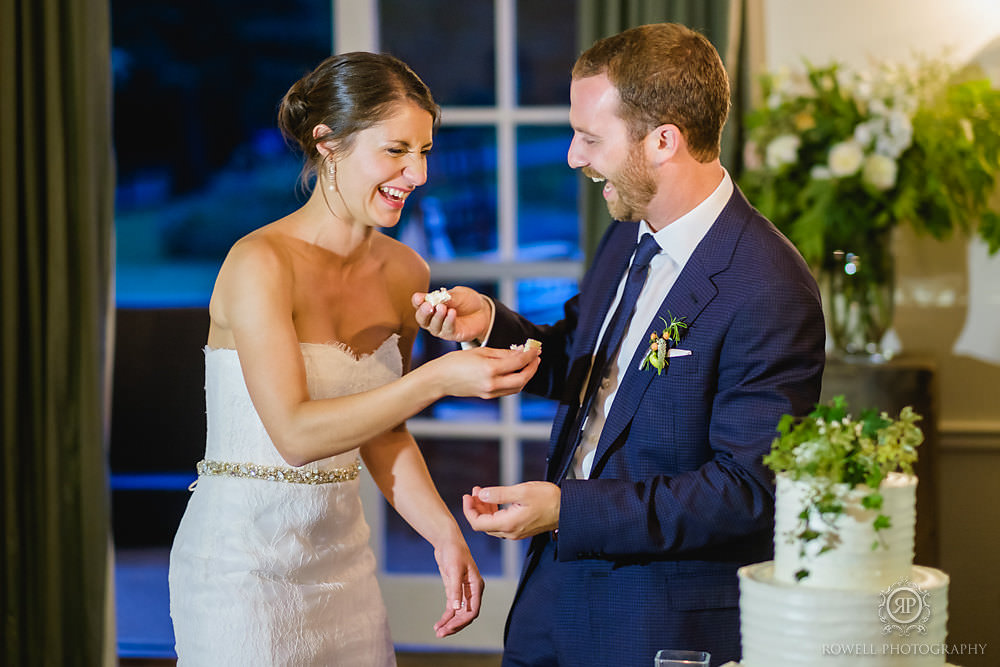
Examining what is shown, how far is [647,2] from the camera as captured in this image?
139 inches

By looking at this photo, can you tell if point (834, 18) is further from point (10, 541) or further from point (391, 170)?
point (10, 541)

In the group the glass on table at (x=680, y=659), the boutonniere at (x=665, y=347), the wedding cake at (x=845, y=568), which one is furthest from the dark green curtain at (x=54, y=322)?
the wedding cake at (x=845, y=568)

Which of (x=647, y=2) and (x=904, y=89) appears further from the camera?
(x=647, y=2)

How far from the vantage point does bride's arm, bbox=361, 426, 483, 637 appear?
79.9 inches

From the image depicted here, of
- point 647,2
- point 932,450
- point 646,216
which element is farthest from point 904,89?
point 646,216

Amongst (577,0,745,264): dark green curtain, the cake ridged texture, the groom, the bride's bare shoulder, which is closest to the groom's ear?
the groom

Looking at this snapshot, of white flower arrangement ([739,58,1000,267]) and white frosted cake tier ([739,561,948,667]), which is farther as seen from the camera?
white flower arrangement ([739,58,1000,267])

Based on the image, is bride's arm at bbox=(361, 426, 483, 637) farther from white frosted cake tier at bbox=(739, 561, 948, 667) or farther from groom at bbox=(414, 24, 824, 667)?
white frosted cake tier at bbox=(739, 561, 948, 667)

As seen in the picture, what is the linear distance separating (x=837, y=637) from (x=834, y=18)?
2869 millimetres

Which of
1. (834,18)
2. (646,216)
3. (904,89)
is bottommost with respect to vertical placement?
(646,216)

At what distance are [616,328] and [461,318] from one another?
33 cm

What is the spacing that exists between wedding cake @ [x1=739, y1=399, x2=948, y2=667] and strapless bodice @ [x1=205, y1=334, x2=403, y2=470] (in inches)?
38.0

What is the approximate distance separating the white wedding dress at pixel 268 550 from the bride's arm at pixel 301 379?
0.43 ft

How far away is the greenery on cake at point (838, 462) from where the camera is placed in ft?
4.13
